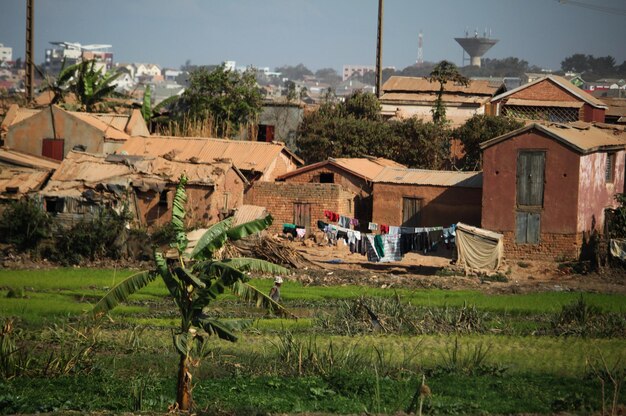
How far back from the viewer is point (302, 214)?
3928cm

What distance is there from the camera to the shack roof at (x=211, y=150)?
41.9 meters

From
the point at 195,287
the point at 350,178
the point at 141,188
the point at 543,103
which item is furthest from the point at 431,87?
the point at 195,287

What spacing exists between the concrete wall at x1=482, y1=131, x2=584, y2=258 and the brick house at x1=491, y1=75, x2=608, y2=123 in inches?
695

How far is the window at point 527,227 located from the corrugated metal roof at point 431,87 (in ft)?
80.0

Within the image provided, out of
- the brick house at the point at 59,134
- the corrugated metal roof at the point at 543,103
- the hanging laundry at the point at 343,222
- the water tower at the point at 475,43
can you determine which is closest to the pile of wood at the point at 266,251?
the hanging laundry at the point at 343,222

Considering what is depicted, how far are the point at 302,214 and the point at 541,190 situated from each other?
9439 mm

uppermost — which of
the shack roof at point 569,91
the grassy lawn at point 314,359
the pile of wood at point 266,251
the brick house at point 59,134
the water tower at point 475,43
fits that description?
the water tower at point 475,43

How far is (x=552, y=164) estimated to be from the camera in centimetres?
3488

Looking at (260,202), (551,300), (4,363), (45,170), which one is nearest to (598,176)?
(551,300)

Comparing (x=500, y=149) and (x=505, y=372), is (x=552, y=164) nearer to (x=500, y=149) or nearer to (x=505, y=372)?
(x=500, y=149)

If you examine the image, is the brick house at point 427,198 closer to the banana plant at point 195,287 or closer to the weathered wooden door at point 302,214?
the weathered wooden door at point 302,214

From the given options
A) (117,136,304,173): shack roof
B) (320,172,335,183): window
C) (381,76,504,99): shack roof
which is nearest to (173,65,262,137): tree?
(117,136,304,173): shack roof

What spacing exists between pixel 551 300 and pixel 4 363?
53.1 feet

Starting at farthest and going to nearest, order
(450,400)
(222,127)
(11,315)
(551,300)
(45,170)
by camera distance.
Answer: (222,127), (45,170), (551,300), (11,315), (450,400)
